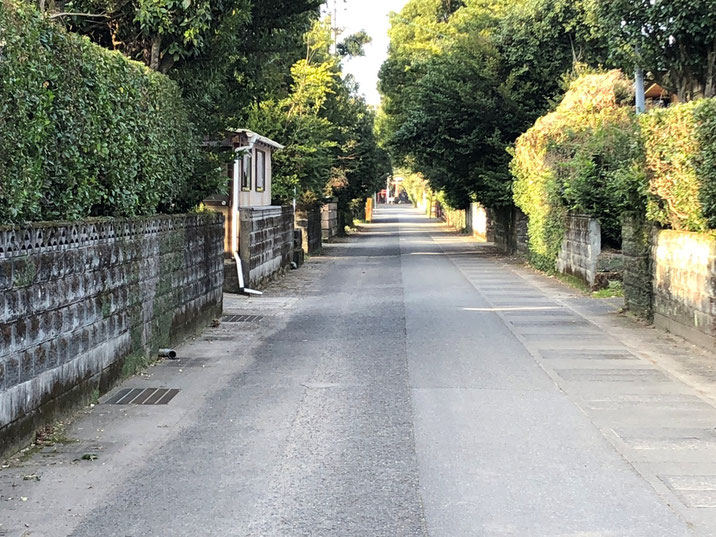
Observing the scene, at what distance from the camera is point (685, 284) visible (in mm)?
11492

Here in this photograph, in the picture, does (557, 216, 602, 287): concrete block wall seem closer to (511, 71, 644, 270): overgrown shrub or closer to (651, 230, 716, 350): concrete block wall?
(511, 71, 644, 270): overgrown shrub

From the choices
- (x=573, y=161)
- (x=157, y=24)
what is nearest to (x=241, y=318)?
(x=157, y=24)

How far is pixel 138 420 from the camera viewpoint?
7352 mm

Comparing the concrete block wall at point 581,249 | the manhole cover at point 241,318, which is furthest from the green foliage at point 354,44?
the manhole cover at point 241,318

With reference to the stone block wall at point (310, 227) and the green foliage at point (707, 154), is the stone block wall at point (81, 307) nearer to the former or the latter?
the green foliage at point (707, 154)

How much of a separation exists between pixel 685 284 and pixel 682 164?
165cm

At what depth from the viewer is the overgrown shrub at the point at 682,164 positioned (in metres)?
10.4

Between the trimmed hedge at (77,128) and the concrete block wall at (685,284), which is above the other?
the trimmed hedge at (77,128)

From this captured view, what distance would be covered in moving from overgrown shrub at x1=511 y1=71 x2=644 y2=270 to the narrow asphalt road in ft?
24.3

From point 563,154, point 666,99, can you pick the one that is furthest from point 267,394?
point 666,99

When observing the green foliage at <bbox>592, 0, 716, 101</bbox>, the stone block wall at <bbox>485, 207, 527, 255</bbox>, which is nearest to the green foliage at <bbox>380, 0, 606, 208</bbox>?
the stone block wall at <bbox>485, 207, 527, 255</bbox>

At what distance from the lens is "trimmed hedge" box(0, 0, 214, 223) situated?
20.2ft

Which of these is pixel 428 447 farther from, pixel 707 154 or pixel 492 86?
pixel 492 86

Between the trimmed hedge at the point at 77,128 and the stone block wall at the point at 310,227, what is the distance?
19812 millimetres
